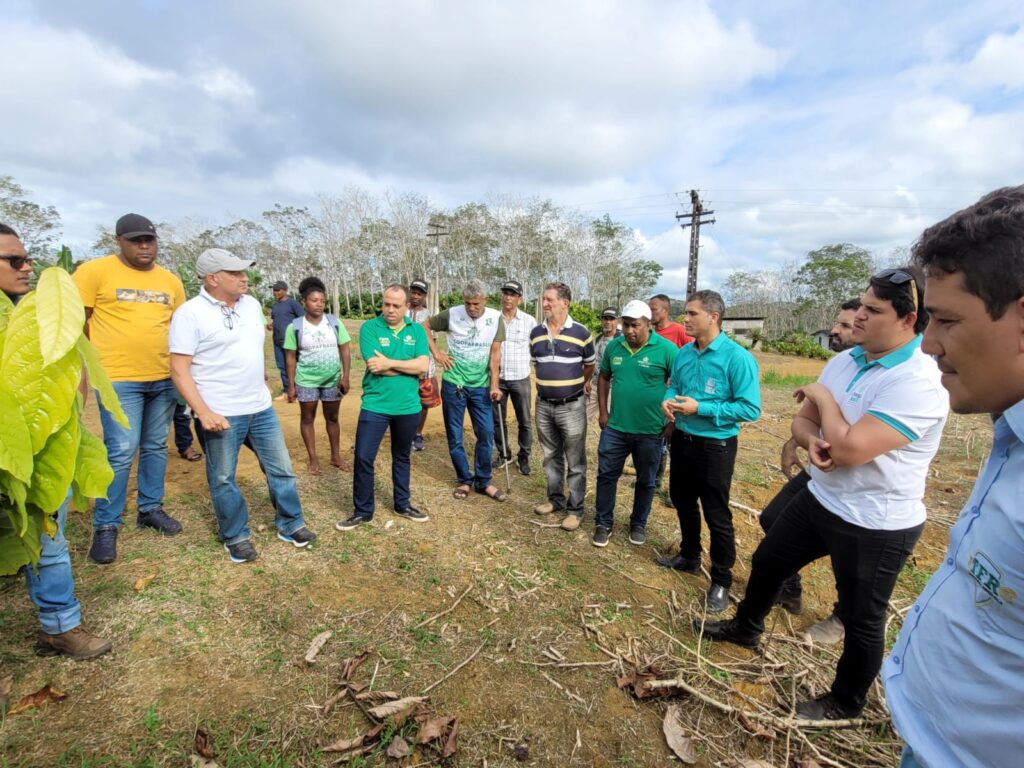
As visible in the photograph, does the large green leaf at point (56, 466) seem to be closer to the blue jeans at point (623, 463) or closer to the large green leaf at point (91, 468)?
the large green leaf at point (91, 468)

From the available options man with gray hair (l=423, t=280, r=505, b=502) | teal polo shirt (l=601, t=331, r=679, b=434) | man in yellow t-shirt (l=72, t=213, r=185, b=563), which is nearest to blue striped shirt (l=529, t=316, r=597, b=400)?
teal polo shirt (l=601, t=331, r=679, b=434)

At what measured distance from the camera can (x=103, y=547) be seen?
3.18 meters

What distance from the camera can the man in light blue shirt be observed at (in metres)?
0.83

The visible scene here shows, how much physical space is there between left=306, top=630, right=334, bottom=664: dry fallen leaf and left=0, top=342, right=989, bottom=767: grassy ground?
4 cm

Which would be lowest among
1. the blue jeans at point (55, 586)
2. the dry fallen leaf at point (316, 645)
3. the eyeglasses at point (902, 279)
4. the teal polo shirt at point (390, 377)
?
the dry fallen leaf at point (316, 645)

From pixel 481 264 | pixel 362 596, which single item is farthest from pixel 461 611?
pixel 481 264

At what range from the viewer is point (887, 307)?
1.94 m

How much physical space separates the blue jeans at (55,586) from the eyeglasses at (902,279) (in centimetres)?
366

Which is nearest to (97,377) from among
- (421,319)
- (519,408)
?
(519,408)

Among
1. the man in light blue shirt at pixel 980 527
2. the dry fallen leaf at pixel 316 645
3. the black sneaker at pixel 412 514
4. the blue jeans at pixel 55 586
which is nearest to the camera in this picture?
the man in light blue shirt at pixel 980 527

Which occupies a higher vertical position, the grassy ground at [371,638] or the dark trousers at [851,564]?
the dark trousers at [851,564]

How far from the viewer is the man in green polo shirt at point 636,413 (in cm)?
359

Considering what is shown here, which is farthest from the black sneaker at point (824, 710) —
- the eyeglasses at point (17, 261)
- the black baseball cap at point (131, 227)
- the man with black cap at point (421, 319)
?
the black baseball cap at point (131, 227)

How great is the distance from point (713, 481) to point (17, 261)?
394 centimetres
